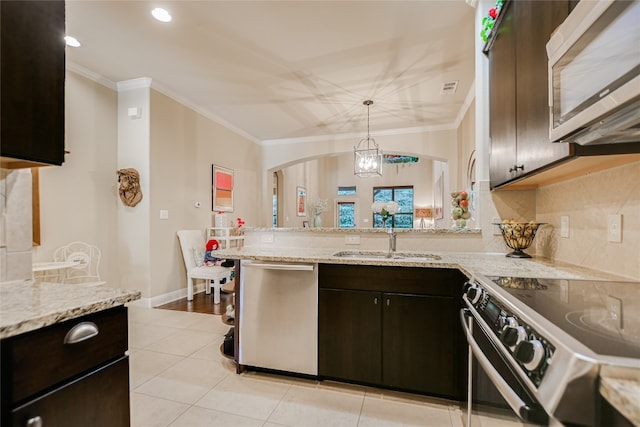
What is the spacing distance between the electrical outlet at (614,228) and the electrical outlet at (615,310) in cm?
50

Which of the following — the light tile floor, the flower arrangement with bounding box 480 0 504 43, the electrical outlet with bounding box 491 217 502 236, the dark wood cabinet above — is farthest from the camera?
the electrical outlet with bounding box 491 217 502 236

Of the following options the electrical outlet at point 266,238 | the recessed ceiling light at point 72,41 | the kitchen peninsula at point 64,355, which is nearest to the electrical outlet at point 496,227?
the electrical outlet at point 266,238

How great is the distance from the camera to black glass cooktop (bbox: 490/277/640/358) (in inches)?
24.2

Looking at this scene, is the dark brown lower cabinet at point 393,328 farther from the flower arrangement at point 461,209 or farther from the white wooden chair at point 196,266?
the white wooden chair at point 196,266

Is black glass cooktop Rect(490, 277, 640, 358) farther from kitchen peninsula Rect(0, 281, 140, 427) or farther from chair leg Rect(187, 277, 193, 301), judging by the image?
chair leg Rect(187, 277, 193, 301)

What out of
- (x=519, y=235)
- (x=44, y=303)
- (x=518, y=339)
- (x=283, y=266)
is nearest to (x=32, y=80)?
(x=44, y=303)

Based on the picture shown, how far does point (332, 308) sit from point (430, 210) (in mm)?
8609

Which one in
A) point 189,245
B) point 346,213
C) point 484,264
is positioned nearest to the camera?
point 484,264

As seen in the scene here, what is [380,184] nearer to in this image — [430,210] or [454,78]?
[430,210]

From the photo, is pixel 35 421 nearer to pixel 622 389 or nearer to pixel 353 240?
pixel 622 389

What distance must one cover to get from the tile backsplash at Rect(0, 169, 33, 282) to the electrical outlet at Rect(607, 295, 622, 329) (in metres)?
1.87

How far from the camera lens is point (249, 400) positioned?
6.22 feet

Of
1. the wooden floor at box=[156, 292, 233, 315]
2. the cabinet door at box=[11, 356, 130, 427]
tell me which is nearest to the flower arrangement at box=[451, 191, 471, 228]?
the cabinet door at box=[11, 356, 130, 427]

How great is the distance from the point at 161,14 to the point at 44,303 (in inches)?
107
